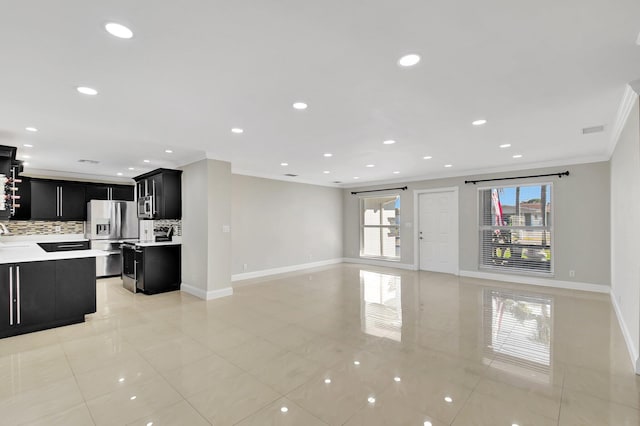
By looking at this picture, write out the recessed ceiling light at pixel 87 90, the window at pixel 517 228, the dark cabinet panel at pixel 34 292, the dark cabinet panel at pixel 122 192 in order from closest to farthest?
1. the recessed ceiling light at pixel 87 90
2. the dark cabinet panel at pixel 34 292
3. the window at pixel 517 228
4. the dark cabinet panel at pixel 122 192

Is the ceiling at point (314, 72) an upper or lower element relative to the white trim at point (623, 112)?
upper

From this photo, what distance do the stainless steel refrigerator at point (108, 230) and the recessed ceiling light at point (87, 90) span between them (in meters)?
5.08

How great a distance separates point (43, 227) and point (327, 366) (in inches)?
301

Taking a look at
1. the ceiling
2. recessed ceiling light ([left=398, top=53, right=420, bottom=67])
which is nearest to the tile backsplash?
the ceiling

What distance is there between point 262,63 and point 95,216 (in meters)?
6.79

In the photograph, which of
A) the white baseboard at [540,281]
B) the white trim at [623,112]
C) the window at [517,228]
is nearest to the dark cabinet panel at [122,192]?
the white baseboard at [540,281]

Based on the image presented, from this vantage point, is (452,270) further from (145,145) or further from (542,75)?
(145,145)

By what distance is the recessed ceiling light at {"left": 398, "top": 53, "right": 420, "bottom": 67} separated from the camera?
2098mm

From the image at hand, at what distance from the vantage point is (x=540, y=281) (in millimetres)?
6016

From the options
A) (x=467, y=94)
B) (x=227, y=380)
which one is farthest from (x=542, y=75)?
(x=227, y=380)

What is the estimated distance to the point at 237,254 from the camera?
675 centimetres

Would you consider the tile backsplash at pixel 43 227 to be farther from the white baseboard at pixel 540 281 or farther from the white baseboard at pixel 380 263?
the white baseboard at pixel 540 281

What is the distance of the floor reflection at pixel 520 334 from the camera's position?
2.76 metres

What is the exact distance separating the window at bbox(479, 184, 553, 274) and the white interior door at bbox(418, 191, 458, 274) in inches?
24.1
